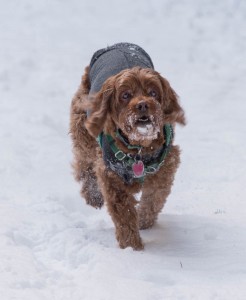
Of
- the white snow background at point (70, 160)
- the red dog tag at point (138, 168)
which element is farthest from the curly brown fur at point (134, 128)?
the white snow background at point (70, 160)

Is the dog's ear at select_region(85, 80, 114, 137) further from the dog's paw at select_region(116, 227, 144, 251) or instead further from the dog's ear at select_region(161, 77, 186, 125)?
the dog's paw at select_region(116, 227, 144, 251)

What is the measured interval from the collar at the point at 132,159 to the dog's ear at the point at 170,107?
0.07 metres

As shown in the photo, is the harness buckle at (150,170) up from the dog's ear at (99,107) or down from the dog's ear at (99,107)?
down

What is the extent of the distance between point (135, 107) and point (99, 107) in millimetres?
520

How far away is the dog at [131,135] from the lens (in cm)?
425

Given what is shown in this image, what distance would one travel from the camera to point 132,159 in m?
4.53

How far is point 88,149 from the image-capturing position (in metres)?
5.74

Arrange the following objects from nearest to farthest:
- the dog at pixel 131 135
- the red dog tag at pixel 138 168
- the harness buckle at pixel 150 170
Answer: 1. the dog at pixel 131 135
2. the red dog tag at pixel 138 168
3. the harness buckle at pixel 150 170

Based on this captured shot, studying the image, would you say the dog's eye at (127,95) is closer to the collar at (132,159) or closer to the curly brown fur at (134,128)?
the curly brown fur at (134,128)

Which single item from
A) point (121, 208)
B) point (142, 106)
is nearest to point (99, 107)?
point (142, 106)

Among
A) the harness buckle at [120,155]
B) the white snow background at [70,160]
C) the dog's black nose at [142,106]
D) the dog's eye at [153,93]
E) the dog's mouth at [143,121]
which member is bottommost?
the white snow background at [70,160]

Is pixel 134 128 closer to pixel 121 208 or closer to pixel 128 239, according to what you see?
pixel 121 208

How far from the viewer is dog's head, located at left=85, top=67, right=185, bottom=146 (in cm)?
417

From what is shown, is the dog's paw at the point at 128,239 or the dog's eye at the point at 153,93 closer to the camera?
the dog's eye at the point at 153,93
